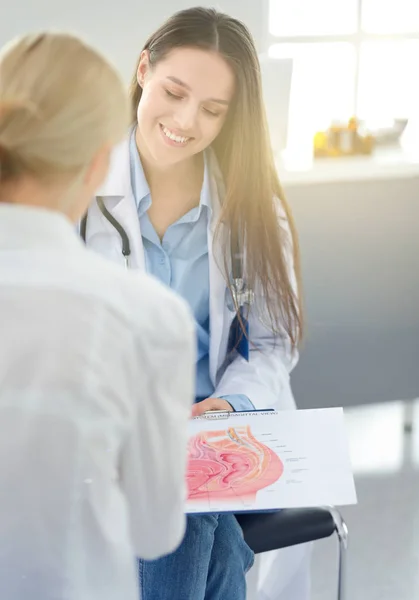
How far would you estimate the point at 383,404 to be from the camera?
9.90 ft

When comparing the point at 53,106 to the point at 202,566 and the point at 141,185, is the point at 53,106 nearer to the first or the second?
the point at 202,566

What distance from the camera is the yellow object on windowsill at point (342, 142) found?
2.73 metres

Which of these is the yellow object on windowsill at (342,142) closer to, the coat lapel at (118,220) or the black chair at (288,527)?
the coat lapel at (118,220)

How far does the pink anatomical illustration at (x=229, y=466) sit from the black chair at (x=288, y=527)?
0.56 ft

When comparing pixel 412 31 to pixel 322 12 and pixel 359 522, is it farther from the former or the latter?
pixel 359 522

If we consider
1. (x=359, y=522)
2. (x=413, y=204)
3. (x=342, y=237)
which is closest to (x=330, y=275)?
(x=342, y=237)

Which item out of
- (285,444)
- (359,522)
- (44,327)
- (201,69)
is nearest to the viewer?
(44,327)

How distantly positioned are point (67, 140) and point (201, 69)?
0.88 metres

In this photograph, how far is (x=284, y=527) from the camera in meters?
1.45

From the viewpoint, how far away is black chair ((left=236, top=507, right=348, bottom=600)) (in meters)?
1.44

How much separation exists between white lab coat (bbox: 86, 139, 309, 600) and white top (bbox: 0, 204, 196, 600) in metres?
0.81

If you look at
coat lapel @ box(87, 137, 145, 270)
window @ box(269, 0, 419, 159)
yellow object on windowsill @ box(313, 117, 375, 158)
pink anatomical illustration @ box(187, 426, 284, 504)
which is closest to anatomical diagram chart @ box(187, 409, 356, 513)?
pink anatomical illustration @ box(187, 426, 284, 504)

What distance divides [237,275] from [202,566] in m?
0.57

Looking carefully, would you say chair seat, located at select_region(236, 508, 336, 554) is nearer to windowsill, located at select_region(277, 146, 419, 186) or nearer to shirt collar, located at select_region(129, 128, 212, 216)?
shirt collar, located at select_region(129, 128, 212, 216)
